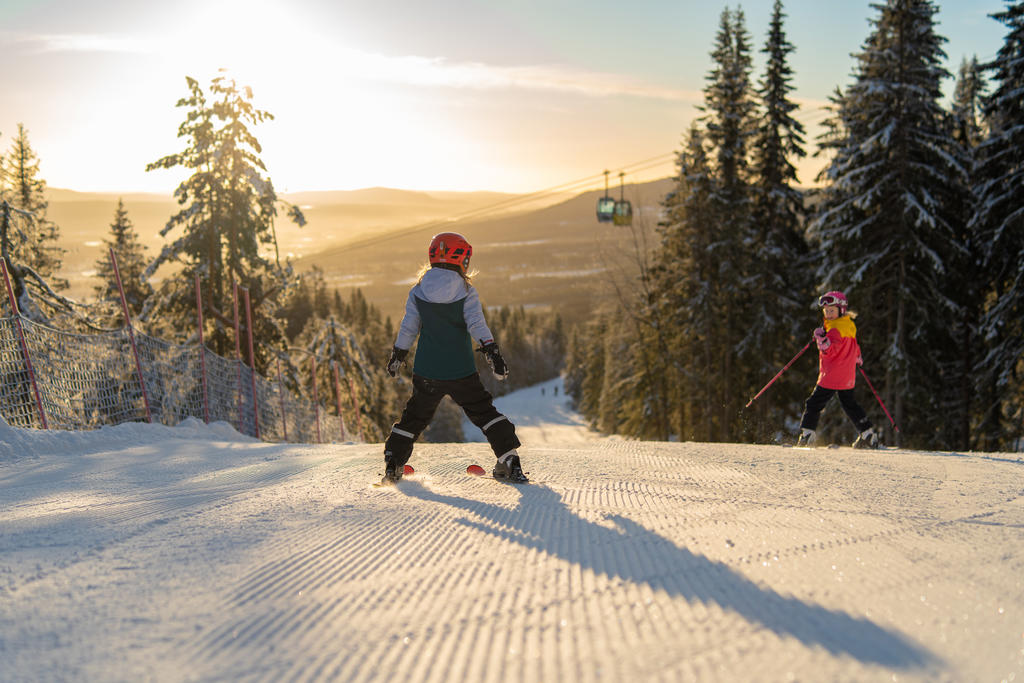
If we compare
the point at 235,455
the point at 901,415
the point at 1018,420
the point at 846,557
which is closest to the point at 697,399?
the point at 901,415

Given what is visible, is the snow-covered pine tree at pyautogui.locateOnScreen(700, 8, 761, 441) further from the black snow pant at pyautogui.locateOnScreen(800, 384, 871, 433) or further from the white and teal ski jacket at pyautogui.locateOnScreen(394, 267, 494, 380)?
the white and teal ski jacket at pyautogui.locateOnScreen(394, 267, 494, 380)

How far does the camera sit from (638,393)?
3284cm

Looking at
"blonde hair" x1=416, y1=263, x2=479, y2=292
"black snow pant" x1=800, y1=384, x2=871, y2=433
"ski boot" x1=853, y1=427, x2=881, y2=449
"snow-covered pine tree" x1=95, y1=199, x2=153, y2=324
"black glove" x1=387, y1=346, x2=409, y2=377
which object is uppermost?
"snow-covered pine tree" x1=95, y1=199, x2=153, y2=324

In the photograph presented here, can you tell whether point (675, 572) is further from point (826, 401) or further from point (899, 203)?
point (899, 203)

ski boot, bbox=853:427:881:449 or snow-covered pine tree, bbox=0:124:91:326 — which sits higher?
snow-covered pine tree, bbox=0:124:91:326

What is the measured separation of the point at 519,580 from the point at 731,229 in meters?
24.4

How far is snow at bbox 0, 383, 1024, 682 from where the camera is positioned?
1905mm

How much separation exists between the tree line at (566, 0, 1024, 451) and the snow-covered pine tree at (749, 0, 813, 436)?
0.07 m

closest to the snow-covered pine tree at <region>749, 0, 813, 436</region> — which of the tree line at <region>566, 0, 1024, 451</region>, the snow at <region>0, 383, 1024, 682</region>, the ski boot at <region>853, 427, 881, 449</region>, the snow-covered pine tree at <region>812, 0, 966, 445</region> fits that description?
the tree line at <region>566, 0, 1024, 451</region>

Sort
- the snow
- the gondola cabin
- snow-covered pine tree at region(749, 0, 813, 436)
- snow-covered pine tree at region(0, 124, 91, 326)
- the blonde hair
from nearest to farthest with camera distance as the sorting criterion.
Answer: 1. the snow
2. the blonde hair
3. snow-covered pine tree at region(0, 124, 91, 326)
4. snow-covered pine tree at region(749, 0, 813, 436)
5. the gondola cabin

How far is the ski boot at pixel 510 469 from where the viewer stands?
4.96 m

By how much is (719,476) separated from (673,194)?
2439cm

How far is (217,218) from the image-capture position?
68.7 ft

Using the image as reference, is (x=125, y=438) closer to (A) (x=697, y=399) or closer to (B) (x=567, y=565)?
(B) (x=567, y=565)
